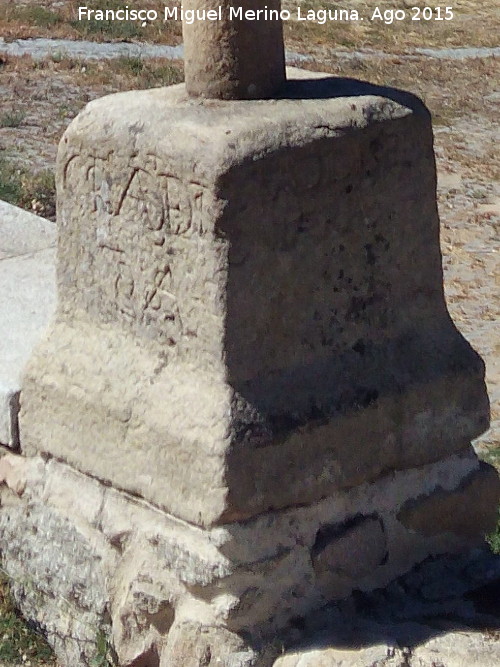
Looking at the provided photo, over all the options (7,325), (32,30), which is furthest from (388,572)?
(32,30)

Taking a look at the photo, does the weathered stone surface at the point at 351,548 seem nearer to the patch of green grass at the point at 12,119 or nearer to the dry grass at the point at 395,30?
the patch of green grass at the point at 12,119

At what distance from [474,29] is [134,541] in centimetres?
1023

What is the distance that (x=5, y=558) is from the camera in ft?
8.91

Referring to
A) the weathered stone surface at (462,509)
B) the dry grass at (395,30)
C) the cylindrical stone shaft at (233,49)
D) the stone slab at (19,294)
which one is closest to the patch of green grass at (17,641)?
the stone slab at (19,294)

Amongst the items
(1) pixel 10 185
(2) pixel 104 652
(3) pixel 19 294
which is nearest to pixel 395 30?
(1) pixel 10 185

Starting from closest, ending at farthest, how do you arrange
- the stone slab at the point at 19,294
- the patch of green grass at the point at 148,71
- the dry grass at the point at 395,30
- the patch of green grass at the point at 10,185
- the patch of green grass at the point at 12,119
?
the stone slab at the point at 19,294, the patch of green grass at the point at 10,185, the patch of green grass at the point at 12,119, the patch of green grass at the point at 148,71, the dry grass at the point at 395,30

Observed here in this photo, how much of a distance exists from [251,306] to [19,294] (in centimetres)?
124

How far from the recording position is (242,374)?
7.11ft

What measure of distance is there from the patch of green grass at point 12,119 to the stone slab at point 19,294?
332 cm

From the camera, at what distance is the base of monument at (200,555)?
2232 mm

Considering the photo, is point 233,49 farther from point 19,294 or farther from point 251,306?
point 19,294

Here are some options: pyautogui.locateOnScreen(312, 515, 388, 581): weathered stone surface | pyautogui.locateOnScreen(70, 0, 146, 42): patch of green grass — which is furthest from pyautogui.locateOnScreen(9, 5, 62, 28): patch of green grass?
pyautogui.locateOnScreen(312, 515, 388, 581): weathered stone surface

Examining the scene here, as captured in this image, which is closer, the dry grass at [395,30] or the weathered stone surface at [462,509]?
the weathered stone surface at [462,509]

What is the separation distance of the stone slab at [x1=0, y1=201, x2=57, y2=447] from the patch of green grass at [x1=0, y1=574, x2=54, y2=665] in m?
0.39
